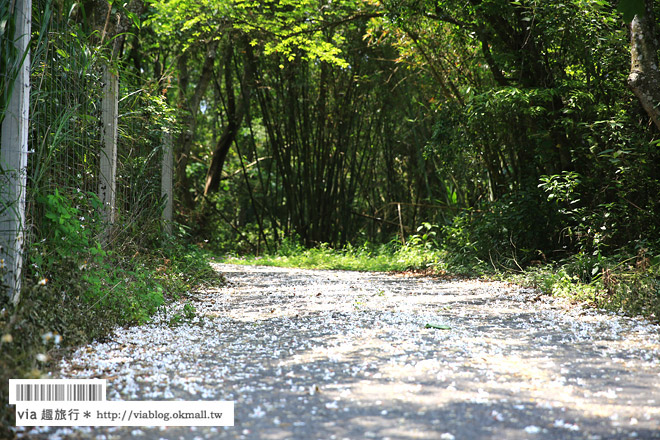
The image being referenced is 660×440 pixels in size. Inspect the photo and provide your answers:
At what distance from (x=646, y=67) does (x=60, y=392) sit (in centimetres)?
461

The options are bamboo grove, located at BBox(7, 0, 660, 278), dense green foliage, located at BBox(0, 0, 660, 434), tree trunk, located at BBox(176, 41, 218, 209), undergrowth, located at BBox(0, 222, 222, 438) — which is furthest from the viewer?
tree trunk, located at BBox(176, 41, 218, 209)

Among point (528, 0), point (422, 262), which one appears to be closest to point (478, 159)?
point (422, 262)

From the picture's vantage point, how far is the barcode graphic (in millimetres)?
1890

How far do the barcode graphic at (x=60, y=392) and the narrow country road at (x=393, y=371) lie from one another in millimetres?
73

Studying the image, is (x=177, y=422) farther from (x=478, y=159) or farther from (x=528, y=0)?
(x=478, y=159)

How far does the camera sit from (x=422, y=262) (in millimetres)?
8383

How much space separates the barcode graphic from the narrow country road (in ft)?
0.24

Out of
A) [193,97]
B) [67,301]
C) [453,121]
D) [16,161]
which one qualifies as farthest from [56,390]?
[193,97]

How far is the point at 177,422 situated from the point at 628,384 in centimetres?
177

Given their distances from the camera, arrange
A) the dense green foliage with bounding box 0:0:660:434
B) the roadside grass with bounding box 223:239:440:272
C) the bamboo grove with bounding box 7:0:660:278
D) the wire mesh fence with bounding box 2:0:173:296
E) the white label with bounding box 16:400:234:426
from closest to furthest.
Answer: the white label with bounding box 16:400:234:426
the wire mesh fence with bounding box 2:0:173:296
the dense green foliage with bounding box 0:0:660:434
the bamboo grove with bounding box 7:0:660:278
the roadside grass with bounding box 223:239:440:272

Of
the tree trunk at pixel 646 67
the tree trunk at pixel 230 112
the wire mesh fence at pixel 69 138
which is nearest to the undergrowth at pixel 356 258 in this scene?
the tree trunk at pixel 230 112

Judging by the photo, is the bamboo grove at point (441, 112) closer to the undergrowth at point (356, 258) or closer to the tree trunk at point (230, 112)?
the tree trunk at point (230, 112)

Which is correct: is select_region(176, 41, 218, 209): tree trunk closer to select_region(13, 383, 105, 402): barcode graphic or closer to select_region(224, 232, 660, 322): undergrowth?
select_region(224, 232, 660, 322): undergrowth

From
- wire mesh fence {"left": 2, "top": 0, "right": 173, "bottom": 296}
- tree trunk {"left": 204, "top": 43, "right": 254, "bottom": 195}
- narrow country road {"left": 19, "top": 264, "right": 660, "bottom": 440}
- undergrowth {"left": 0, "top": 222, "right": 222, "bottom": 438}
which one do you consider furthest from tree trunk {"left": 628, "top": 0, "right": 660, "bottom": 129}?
tree trunk {"left": 204, "top": 43, "right": 254, "bottom": 195}
